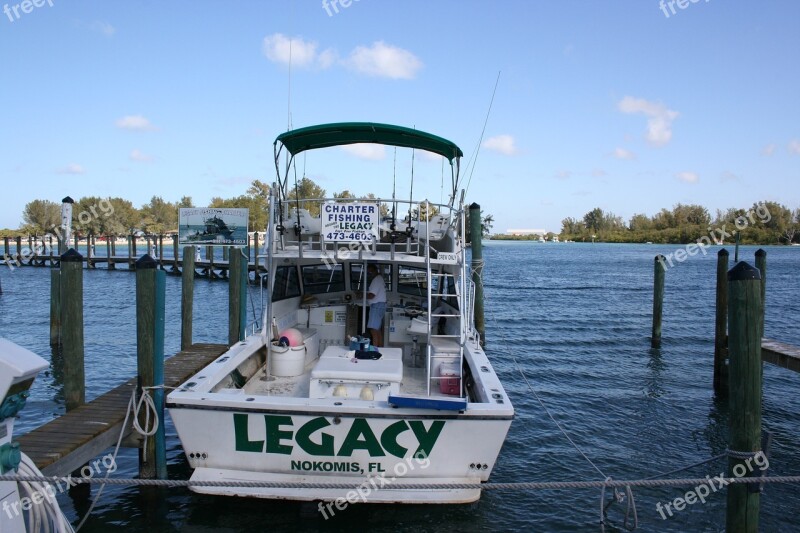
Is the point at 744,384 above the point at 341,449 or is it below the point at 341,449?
above

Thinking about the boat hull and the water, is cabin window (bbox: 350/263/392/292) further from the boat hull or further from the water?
the boat hull

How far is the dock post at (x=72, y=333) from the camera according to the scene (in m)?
7.46

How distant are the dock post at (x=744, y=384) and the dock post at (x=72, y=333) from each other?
735cm

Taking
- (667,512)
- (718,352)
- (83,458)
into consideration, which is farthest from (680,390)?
(83,458)

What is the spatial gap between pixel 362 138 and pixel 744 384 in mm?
5900

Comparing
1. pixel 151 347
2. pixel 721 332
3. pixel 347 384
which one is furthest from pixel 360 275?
pixel 721 332

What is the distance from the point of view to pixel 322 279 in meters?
9.76

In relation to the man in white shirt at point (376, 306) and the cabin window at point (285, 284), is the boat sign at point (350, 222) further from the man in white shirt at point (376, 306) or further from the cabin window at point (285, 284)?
the cabin window at point (285, 284)

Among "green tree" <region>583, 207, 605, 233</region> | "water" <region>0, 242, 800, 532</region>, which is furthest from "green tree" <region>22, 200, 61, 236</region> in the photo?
"green tree" <region>583, 207, 605, 233</region>

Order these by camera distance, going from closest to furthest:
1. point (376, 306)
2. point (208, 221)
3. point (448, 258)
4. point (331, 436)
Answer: point (331, 436)
point (448, 258)
point (376, 306)
point (208, 221)

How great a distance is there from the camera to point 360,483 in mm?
5883

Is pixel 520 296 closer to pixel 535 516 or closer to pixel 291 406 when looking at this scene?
pixel 535 516

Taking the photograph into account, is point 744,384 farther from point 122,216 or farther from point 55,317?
point 122,216

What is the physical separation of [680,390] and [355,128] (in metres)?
9.32
